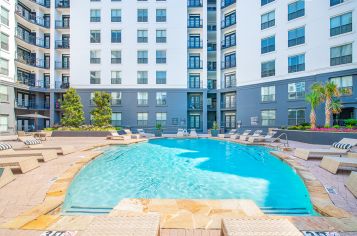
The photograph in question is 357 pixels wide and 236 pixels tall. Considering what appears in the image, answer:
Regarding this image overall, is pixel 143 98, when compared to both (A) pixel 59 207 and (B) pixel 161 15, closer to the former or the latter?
(B) pixel 161 15

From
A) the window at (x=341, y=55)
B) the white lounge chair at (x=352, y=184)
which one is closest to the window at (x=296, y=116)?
the window at (x=341, y=55)

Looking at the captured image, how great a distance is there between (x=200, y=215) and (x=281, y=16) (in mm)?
28595

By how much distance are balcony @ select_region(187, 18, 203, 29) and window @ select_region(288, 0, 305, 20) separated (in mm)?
12266

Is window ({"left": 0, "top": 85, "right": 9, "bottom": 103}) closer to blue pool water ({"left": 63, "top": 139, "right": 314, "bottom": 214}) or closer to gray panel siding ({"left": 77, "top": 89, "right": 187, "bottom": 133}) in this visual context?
gray panel siding ({"left": 77, "top": 89, "right": 187, "bottom": 133})

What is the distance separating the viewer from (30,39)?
32.3 meters

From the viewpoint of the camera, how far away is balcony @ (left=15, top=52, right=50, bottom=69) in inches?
1169

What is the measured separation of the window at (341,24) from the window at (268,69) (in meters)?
6.66

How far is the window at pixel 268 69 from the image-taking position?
87.8 feet

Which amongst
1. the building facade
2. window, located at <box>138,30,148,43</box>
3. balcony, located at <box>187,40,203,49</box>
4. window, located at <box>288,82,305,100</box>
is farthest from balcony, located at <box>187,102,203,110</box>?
window, located at <box>288,82,305,100</box>

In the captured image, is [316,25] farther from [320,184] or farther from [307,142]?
[320,184]

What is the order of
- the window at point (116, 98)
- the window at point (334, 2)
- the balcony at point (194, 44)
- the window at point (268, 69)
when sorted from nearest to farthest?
1. the window at point (334, 2)
2. the window at point (268, 69)
3. the window at point (116, 98)
4. the balcony at point (194, 44)

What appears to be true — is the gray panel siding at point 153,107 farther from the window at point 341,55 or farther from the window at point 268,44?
the window at point 341,55

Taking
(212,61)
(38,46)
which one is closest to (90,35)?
(38,46)

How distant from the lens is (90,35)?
31.3 metres
